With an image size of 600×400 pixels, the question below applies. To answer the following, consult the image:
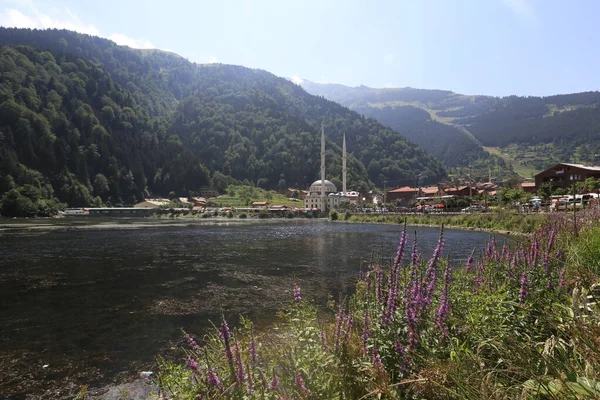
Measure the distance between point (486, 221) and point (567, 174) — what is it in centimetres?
3363

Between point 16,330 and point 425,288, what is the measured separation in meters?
14.0

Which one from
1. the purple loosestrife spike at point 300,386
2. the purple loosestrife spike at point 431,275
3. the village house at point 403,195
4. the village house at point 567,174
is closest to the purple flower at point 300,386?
the purple loosestrife spike at point 300,386

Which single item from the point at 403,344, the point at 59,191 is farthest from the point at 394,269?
the point at 59,191

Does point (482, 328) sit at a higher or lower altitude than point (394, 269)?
lower

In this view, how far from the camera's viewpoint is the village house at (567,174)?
7494 cm

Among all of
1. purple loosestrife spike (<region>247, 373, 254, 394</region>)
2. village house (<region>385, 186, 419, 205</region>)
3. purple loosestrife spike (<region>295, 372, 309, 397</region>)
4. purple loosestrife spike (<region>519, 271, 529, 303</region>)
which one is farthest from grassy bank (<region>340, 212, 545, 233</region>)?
village house (<region>385, 186, 419, 205</region>)

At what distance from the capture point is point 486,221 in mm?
60500

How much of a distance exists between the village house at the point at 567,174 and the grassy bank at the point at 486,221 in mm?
23908

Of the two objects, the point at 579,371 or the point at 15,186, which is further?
the point at 15,186

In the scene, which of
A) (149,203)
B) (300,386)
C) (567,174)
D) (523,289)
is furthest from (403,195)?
(300,386)

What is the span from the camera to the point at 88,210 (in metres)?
148

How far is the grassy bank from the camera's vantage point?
45.3m

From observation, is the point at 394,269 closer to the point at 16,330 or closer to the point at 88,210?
the point at 16,330

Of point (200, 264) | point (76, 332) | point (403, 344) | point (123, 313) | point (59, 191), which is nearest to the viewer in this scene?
point (403, 344)
